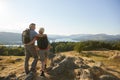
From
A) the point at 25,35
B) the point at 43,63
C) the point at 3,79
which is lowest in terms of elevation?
the point at 3,79

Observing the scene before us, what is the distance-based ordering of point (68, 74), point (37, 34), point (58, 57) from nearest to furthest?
point (37, 34)
point (68, 74)
point (58, 57)

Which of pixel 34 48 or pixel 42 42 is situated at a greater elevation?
pixel 42 42

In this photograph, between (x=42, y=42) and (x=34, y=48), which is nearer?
(x=34, y=48)

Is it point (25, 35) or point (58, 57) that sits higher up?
point (25, 35)

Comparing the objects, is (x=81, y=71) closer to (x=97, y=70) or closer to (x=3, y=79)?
(x=97, y=70)

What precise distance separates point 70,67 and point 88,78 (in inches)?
91.9

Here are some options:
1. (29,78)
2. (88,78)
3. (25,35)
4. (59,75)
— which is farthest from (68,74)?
(25,35)

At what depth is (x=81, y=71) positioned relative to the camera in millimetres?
13461

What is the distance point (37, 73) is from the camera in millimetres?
12867

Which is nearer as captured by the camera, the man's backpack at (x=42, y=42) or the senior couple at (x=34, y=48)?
the senior couple at (x=34, y=48)

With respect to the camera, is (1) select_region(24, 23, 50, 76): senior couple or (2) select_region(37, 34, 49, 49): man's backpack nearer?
(1) select_region(24, 23, 50, 76): senior couple

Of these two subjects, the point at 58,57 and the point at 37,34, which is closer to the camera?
the point at 37,34

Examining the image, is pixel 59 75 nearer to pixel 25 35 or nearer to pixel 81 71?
pixel 81 71

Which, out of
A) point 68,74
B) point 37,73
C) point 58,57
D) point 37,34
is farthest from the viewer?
point 58,57
